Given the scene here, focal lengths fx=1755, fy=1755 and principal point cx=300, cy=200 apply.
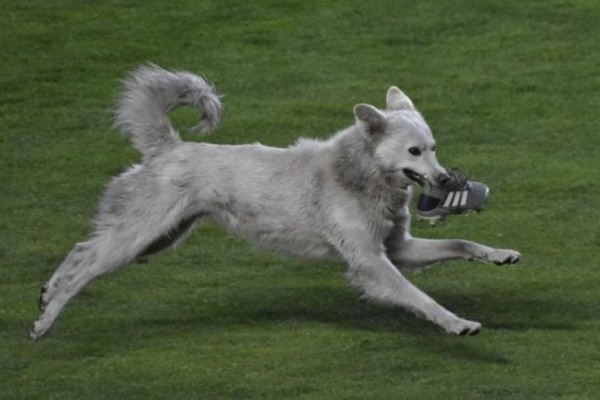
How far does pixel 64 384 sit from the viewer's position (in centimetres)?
840

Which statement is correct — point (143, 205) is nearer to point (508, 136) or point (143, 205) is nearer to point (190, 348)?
point (190, 348)

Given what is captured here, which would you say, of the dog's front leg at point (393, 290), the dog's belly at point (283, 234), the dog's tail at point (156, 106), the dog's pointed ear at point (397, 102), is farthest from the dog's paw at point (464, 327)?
the dog's tail at point (156, 106)

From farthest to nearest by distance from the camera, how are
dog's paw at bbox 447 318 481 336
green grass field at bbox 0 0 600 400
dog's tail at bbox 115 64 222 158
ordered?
dog's tail at bbox 115 64 222 158 → dog's paw at bbox 447 318 481 336 → green grass field at bbox 0 0 600 400

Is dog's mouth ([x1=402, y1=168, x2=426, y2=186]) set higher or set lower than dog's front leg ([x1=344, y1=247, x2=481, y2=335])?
higher

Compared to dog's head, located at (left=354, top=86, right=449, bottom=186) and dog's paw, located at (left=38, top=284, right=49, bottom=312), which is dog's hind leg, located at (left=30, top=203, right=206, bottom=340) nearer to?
dog's paw, located at (left=38, top=284, right=49, bottom=312)

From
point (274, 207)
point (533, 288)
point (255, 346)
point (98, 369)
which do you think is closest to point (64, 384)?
point (98, 369)

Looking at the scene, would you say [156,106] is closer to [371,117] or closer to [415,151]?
[371,117]

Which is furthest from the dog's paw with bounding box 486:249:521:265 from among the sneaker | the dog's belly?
the dog's belly

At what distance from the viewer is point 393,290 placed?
29.1 ft

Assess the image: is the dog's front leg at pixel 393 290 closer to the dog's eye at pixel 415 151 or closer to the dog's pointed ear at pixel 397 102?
the dog's eye at pixel 415 151

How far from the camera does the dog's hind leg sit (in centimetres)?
915

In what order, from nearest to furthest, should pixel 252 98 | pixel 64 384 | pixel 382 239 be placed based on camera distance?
1. pixel 64 384
2. pixel 382 239
3. pixel 252 98

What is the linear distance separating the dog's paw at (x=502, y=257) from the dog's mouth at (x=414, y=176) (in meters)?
0.51

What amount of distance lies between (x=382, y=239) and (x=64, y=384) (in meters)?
1.88
